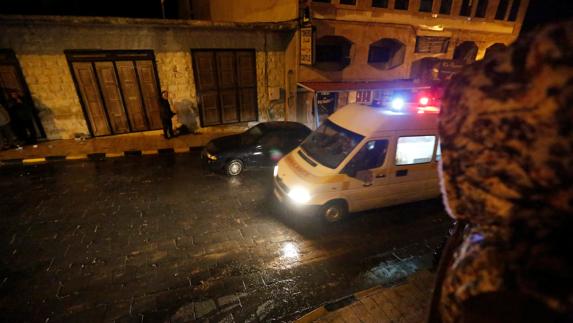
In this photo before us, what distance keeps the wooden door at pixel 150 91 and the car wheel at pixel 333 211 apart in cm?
936

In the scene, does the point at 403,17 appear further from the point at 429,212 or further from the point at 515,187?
the point at 515,187

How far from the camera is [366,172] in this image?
5.97 metres

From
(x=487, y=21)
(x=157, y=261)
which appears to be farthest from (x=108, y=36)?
(x=487, y=21)

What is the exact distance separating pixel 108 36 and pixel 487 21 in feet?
64.0

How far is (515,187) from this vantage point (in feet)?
3.05

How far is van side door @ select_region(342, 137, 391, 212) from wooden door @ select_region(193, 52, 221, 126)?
9.16 meters

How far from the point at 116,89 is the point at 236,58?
17.7ft

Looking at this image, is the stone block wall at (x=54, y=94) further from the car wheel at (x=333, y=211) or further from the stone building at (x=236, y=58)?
the car wheel at (x=333, y=211)

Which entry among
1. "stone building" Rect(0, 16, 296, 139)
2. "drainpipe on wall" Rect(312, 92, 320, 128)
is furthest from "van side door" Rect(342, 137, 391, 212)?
"stone building" Rect(0, 16, 296, 139)

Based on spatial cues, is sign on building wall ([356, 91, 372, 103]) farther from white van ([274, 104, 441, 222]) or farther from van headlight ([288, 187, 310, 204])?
van headlight ([288, 187, 310, 204])

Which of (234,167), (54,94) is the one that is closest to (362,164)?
(234,167)

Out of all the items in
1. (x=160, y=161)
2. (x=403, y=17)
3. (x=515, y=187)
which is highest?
(x=403, y=17)

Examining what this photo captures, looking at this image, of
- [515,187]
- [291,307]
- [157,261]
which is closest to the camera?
[515,187]

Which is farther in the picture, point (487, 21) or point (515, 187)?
point (487, 21)
